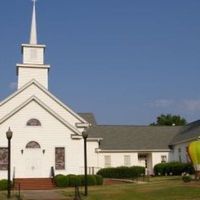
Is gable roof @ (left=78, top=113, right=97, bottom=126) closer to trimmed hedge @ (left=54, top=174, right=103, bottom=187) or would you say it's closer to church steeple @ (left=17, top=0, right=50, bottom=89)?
church steeple @ (left=17, top=0, right=50, bottom=89)

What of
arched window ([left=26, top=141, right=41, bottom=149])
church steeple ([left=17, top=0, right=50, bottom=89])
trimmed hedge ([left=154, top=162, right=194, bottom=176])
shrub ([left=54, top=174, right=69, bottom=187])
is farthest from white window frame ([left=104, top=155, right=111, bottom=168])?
shrub ([left=54, top=174, right=69, bottom=187])

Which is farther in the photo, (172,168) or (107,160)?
(107,160)

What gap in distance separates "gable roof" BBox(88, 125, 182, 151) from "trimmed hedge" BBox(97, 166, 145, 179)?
426 centimetres

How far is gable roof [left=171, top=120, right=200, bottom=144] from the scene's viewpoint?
48.9 meters

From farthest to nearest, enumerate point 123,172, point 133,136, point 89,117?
1. point 89,117
2. point 133,136
3. point 123,172

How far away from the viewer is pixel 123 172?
Answer: 46844 mm

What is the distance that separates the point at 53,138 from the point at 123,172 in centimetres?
832

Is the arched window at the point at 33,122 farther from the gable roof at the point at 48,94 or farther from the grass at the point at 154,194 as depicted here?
the grass at the point at 154,194

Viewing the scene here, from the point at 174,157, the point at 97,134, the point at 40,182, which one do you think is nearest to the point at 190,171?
the point at 174,157

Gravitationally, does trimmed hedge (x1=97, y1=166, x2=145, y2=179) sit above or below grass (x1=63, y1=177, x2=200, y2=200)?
above

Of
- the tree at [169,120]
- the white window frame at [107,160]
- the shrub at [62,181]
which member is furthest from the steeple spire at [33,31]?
the tree at [169,120]

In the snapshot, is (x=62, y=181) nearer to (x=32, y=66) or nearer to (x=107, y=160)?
(x=107, y=160)

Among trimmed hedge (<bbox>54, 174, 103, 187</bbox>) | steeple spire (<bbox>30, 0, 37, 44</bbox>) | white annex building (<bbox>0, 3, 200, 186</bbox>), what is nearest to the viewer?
trimmed hedge (<bbox>54, 174, 103, 187</bbox>)

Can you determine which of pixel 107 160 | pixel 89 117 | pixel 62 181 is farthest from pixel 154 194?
pixel 89 117
